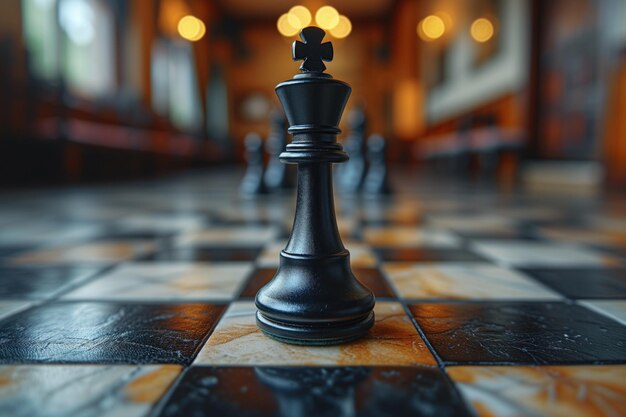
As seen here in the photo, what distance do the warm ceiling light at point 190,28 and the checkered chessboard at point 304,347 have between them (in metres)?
7.71

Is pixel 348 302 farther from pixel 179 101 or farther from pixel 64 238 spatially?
pixel 179 101

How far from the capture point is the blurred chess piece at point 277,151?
8.48 ft

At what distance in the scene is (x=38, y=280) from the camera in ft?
2.72

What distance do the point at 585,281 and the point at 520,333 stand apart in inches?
13.8

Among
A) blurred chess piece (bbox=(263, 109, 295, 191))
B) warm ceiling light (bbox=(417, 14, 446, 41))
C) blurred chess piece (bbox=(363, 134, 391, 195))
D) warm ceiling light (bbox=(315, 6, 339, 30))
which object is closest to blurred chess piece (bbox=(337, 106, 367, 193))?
blurred chess piece (bbox=(363, 134, 391, 195))

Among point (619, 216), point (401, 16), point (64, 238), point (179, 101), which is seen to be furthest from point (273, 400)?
point (401, 16)

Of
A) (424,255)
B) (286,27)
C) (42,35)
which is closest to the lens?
(424,255)

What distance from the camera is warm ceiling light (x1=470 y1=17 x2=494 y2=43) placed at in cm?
615

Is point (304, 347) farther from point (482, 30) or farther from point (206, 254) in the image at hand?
point (482, 30)

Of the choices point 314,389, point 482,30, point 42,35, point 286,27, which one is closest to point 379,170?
point 314,389

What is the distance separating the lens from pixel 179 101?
29.6ft

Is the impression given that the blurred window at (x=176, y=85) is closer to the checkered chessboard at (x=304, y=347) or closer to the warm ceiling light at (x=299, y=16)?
the warm ceiling light at (x=299, y=16)

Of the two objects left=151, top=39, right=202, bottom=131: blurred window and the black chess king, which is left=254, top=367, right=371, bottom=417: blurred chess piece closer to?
the black chess king

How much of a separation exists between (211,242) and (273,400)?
88 centimetres
